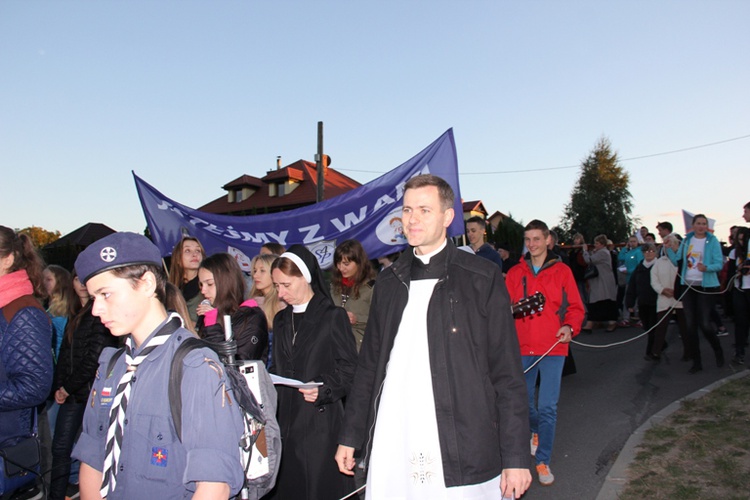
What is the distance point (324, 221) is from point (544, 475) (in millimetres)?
4985

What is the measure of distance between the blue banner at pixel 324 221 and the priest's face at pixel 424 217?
14.9ft

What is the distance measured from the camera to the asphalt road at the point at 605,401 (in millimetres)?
4988

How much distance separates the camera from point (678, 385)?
7.71m

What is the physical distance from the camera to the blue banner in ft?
25.5

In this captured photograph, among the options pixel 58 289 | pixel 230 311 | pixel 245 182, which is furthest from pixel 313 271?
pixel 245 182

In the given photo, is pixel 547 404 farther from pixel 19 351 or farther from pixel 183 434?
pixel 19 351

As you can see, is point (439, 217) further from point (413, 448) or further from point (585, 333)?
point (585, 333)

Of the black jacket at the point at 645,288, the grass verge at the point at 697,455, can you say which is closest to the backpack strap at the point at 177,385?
the grass verge at the point at 697,455

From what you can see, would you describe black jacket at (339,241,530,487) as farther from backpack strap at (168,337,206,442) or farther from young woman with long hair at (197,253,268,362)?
young woman with long hair at (197,253,268,362)

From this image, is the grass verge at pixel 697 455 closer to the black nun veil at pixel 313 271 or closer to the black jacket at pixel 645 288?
the black nun veil at pixel 313 271

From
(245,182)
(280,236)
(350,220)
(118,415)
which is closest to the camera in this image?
(118,415)

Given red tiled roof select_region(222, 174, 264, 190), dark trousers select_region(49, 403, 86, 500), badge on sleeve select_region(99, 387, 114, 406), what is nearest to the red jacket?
badge on sleeve select_region(99, 387, 114, 406)

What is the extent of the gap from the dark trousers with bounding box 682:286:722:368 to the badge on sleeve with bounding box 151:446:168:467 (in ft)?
28.2

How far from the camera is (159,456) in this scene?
77.7 inches
